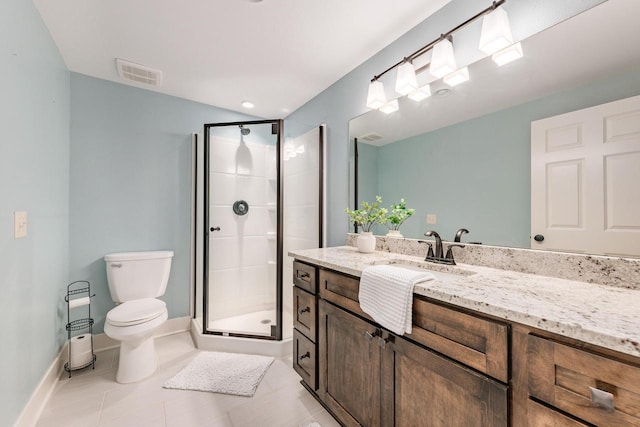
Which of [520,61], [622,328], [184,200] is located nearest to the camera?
[622,328]

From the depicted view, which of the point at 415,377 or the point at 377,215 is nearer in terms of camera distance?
Answer: the point at 415,377

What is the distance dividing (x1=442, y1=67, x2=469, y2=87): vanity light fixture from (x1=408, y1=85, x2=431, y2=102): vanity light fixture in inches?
4.1

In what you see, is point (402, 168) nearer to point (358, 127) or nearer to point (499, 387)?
point (358, 127)

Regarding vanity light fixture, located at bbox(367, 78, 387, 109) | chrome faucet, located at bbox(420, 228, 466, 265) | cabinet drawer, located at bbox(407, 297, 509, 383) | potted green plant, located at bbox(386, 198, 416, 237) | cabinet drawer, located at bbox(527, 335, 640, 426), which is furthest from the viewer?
vanity light fixture, located at bbox(367, 78, 387, 109)

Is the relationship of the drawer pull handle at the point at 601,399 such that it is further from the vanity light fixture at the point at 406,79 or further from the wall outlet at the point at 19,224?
the wall outlet at the point at 19,224

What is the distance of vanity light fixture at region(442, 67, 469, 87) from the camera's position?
1424mm

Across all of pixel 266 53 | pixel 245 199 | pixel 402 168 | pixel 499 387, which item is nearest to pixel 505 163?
pixel 402 168

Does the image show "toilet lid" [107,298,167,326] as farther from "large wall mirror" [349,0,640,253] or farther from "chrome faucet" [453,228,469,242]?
"chrome faucet" [453,228,469,242]

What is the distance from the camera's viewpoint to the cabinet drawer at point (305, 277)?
1558 mm

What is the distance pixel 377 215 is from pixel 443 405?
3.84 feet

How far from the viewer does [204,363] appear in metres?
2.07

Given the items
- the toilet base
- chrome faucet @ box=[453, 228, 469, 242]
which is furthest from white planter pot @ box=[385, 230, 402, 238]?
the toilet base

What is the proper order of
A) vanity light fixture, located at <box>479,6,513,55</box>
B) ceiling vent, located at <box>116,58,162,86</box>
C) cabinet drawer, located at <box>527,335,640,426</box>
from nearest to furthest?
cabinet drawer, located at <box>527,335,640,426</box>, vanity light fixture, located at <box>479,6,513,55</box>, ceiling vent, located at <box>116,58,162,86</box>

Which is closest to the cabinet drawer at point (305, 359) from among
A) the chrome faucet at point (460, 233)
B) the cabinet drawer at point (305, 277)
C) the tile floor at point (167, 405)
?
the tile floor at point (167, 405)
